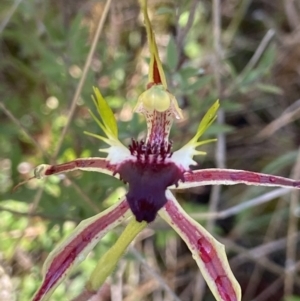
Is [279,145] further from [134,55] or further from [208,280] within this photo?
[208,280]

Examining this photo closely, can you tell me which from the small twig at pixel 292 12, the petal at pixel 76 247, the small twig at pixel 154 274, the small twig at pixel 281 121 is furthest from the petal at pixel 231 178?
the small twig at pixel 292 12

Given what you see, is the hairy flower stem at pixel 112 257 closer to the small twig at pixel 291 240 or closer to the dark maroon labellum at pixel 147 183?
the dark maroon labellum at pixel 147 183

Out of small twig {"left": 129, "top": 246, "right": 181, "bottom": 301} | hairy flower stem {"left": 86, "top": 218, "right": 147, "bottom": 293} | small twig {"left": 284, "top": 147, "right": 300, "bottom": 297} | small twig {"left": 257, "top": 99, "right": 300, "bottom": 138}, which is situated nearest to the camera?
hairy flower stem {"left": 86, "top": 218, "right": 147, "bottom": 293}

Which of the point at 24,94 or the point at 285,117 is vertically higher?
the point at 24,94

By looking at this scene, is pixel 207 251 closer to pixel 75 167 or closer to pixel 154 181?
pixel 154 181

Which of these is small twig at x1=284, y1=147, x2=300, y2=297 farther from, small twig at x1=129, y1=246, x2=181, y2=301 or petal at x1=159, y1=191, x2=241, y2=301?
petal at x1=159, y1=191, x2=241, y2=301

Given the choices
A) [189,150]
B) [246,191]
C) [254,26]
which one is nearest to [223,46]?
[254,26]

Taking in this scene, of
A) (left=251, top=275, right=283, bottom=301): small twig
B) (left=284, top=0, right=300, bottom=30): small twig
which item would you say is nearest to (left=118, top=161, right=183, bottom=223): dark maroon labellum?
(left=251, top=275, right=283, bottom=301): small twig
